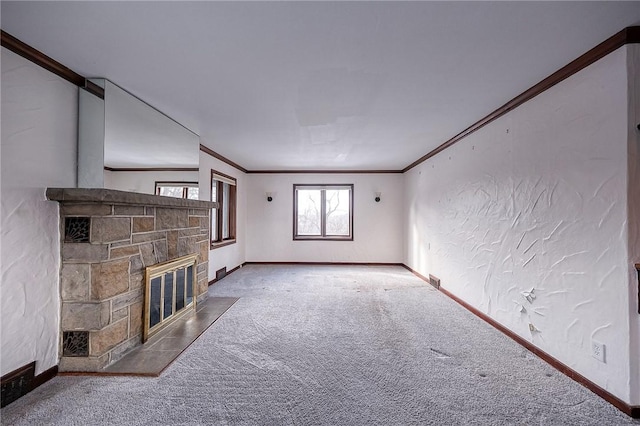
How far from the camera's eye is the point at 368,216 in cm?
658

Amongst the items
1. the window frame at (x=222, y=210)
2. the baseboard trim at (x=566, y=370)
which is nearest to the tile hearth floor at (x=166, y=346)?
the window frame at (x=222, y=210)

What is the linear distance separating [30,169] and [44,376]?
4.83 ft

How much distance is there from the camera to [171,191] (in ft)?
10.3

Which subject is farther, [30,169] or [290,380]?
[290,380]

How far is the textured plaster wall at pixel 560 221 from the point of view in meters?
1.79

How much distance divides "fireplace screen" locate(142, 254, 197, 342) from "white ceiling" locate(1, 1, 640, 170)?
1665mm

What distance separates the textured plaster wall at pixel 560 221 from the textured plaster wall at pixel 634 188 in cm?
3

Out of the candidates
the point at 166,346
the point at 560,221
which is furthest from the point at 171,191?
the point at 560,221

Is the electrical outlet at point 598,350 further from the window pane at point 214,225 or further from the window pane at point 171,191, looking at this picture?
the window pane at point 214,225

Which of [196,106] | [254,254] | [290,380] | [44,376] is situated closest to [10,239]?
[44,376]

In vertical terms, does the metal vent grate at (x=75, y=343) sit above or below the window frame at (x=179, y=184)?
below

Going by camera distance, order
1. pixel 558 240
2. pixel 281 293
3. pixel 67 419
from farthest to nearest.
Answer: pixel 281 293 → pixel 558 240 → pixel 67 419

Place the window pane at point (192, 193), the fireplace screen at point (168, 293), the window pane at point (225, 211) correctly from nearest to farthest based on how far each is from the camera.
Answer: the fireplace screen at point (168, 293) → the window pane at point (192, 193) → the window pane at point (225, 211)

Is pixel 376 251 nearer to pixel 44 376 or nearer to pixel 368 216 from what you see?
pixel 368 216
